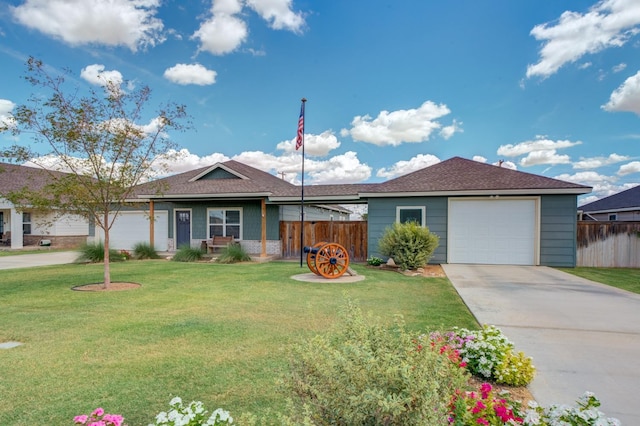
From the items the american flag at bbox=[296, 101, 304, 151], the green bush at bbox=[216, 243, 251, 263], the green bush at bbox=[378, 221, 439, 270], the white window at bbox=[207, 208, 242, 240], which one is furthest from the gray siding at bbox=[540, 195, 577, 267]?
the white window at bbox=[207, 208, 242, 240]

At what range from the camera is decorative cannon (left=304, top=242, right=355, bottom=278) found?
9422 mm

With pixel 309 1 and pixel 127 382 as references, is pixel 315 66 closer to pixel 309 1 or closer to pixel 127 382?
pixel 309 1

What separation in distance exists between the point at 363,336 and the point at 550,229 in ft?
41.4

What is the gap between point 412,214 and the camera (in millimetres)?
13078

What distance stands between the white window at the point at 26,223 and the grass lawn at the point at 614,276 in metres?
27.7

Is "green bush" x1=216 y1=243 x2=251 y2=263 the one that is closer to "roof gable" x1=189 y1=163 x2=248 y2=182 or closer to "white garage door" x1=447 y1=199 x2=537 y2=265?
"roof gable" x1=189 y1=163 x2=248 y2=182

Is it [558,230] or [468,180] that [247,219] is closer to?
[468,180]

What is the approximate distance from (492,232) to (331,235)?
622 centimetres

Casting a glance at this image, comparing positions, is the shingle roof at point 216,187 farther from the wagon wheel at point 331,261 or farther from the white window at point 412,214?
the wagon wheel at point 331,261

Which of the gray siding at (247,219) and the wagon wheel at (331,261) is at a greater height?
the gray siding at (247,219)

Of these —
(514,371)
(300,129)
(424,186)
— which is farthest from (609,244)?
(514,371)

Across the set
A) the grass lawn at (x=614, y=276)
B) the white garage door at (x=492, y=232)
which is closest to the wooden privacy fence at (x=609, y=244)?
the grass lawn at (x=614, y=276)

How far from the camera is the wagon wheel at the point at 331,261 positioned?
941 cm

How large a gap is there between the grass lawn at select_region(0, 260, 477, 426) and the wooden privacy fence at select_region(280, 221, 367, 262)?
496 cm
